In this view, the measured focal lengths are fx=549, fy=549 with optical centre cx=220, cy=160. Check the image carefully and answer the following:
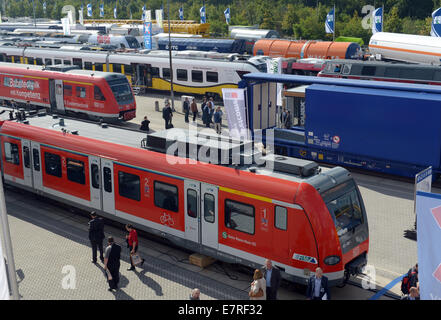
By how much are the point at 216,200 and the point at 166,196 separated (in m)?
1.69

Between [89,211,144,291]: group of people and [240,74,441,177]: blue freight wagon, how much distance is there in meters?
10.5

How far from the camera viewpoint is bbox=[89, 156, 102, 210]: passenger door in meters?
15.4

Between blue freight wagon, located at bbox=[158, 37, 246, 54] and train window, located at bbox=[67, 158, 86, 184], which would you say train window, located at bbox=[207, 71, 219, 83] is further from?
blue freight wagon, located at bbox=[158, 37, 246, 54]

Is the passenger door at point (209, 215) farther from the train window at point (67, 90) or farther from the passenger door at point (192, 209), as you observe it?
the train window at point (67, 90)

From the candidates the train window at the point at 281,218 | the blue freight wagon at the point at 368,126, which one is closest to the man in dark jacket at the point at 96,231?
the train window at the point at 281,218

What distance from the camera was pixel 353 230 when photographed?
11.8 m

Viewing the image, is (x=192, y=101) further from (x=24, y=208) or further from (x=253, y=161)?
(x=253, y=161)

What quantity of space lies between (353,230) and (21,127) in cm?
1142

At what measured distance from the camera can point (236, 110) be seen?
23.0 meters

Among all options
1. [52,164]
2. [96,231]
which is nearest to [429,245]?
[96,231]

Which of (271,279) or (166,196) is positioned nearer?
(271,279)

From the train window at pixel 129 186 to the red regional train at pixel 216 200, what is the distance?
0.09 feet

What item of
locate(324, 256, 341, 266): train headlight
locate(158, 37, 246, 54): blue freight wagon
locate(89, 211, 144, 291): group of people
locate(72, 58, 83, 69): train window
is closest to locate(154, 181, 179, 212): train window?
locate(89, 211, 144, 291): group of people

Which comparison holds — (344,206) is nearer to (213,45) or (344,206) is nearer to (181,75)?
(181,75)
